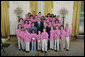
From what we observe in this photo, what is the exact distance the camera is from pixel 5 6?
29.3ft

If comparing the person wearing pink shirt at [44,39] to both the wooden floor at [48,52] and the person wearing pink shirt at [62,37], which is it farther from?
the person wearing pink shirt at [62,37]

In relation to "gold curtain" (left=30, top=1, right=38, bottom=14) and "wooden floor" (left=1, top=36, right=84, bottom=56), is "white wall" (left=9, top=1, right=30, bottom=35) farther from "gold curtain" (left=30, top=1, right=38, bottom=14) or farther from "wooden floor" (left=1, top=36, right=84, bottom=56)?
"wooden floor" (left=1, top=36, right=84, bottom=56)

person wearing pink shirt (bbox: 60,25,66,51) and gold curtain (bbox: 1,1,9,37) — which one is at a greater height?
gold curtain (bbox: 1,1,9,37)

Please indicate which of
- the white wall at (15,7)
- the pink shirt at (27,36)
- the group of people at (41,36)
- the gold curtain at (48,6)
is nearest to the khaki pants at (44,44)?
the group of people at (41,36)

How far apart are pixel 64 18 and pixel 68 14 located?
13.8 inches

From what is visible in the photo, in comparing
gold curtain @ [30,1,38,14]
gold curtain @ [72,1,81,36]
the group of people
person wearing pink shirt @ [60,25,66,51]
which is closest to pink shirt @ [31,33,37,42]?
the group of people

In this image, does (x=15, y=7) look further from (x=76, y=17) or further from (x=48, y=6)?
(x=76, y=17)

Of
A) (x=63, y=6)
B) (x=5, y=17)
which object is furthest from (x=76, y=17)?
(x=5, y=17)

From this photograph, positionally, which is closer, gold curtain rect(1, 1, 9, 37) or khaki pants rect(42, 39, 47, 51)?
khaki pants rect(42, 39, 47, 51)

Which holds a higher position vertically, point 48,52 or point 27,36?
point 27,36

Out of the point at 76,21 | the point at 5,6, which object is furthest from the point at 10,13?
the point at 76,21

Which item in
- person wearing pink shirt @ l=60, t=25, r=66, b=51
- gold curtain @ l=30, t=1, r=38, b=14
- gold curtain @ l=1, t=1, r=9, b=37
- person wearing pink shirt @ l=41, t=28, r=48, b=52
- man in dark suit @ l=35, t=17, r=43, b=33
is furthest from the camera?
gold curtain @ l=30, t=1, r=38, b=14

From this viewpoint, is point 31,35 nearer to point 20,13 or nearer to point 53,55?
point 53,55

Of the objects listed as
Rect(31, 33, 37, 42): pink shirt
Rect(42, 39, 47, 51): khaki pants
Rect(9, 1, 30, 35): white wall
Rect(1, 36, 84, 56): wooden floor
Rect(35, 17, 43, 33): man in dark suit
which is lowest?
Rect(1, 36, 84, 56): wooden floor
